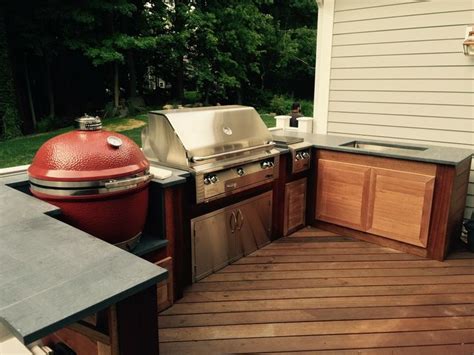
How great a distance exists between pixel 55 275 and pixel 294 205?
2884 mm

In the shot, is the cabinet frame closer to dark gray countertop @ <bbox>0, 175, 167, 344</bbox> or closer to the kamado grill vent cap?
the kamado grill vent cap

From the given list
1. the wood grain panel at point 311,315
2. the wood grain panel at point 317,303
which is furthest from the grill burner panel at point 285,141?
the wood grain panel at point 311,315

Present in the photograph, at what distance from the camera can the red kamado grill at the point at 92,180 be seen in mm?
1977

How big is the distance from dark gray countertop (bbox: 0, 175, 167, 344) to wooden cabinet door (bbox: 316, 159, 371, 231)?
2701mm

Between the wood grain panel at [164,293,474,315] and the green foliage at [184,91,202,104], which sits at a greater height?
the green foliage at [184,91,202,104]

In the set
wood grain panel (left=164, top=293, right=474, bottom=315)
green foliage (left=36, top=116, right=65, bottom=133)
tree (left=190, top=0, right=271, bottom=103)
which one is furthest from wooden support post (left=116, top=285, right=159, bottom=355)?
tree (left=190, top=0, right=271, bottom=103)

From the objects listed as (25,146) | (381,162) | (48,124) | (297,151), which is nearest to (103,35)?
(48,124)

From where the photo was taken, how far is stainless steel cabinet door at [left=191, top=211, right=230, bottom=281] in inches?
116

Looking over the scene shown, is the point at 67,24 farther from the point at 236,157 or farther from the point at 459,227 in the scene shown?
the point at 459,227

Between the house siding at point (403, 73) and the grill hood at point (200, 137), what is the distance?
4.85 feet

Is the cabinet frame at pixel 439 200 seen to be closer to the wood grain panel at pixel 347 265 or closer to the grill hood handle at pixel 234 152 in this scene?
the wood grain panel at pixel 347 265

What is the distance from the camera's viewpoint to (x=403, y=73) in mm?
3900

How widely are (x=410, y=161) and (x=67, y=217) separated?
266 centimetres

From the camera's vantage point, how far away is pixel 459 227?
3.65m
